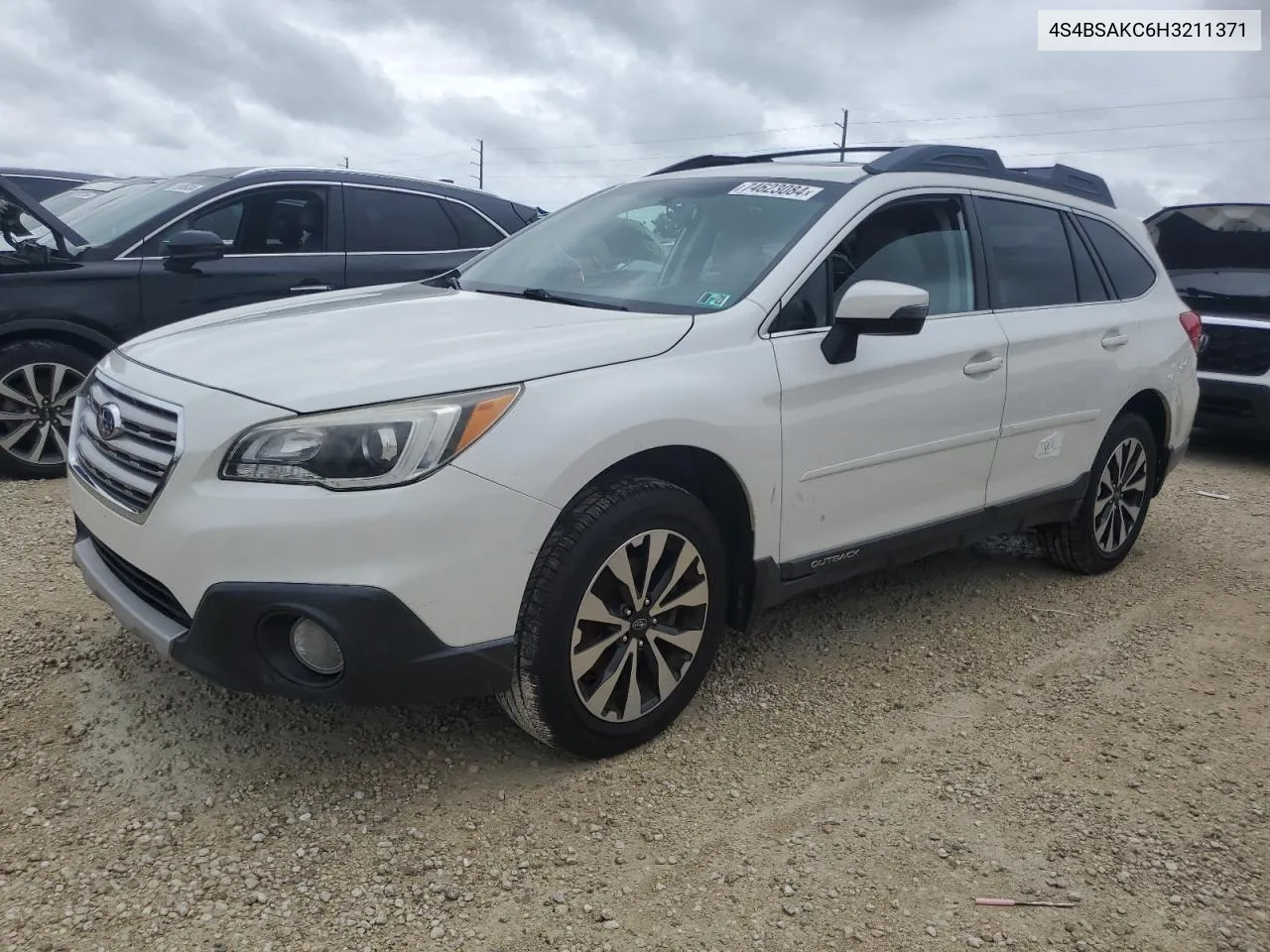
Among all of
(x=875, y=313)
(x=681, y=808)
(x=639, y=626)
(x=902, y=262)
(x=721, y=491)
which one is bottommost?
(x=681, y=808)

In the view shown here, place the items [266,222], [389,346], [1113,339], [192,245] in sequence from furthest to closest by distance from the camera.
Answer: [266,222] < [192,245] < [1113,339] < [389,346]

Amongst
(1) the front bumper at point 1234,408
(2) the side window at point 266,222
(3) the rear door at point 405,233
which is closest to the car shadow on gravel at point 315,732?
(2) the side window at point 266,222

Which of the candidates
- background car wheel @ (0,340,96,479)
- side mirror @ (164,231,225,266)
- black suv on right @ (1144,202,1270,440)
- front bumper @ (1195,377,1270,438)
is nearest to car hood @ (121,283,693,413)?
side mirror @ (164,231,225,266)

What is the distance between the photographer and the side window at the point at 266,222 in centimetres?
586

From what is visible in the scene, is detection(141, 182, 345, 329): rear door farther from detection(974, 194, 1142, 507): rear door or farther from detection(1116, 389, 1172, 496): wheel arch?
detection(1116, 389, 1172, 496): wheel arch

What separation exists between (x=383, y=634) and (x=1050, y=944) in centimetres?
165

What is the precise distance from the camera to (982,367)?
12.6 feet

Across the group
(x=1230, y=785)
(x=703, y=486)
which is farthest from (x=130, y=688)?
(x=1230, y=785)

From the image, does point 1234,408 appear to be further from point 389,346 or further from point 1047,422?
point 389,346

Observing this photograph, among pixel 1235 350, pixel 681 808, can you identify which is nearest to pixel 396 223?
pixel 681 808

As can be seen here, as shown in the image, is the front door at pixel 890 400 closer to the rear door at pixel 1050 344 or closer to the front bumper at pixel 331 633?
the rear door at pixel 1050 344

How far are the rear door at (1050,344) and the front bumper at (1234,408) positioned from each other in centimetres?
377

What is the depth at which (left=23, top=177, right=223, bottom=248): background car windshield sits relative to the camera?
5.74 meters

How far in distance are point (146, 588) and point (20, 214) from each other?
12.9ft
